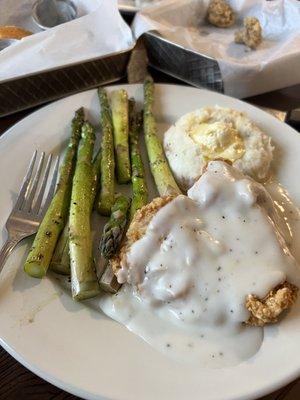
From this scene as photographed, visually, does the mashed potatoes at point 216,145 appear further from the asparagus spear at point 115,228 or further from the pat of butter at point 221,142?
the asparagus spear at point 115,228

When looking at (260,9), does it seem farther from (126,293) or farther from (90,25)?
(126,293)

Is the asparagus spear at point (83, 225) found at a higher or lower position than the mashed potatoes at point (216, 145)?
higher

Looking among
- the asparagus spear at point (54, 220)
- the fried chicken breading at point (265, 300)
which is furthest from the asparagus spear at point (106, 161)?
the fried chicken breading at point (265, 300)

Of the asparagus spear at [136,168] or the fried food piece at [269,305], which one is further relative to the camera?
the asparagus spear at [136,168]

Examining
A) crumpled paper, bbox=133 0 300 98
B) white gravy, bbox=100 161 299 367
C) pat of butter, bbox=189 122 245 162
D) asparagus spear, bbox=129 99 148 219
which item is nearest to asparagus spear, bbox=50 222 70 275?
white gravy, bbox=100 161 299 367

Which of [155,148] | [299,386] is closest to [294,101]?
[155,148]

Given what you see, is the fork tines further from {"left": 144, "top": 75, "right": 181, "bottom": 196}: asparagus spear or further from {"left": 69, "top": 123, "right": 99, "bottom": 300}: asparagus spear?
{"left": 144, "top": 75, "right": 181, "bottom": 196}: asparagus spear

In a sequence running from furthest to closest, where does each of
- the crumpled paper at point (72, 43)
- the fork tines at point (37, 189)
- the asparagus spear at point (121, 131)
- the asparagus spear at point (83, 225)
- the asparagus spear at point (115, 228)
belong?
1. the crumpled paper at point (72, 43)
2. the asparagus spear at point (121, 131)
3. the fork tines at point (37, 189)
4. the asparagus spear at point (115, 228)
5. the asparagus spear at point (83, 225)
